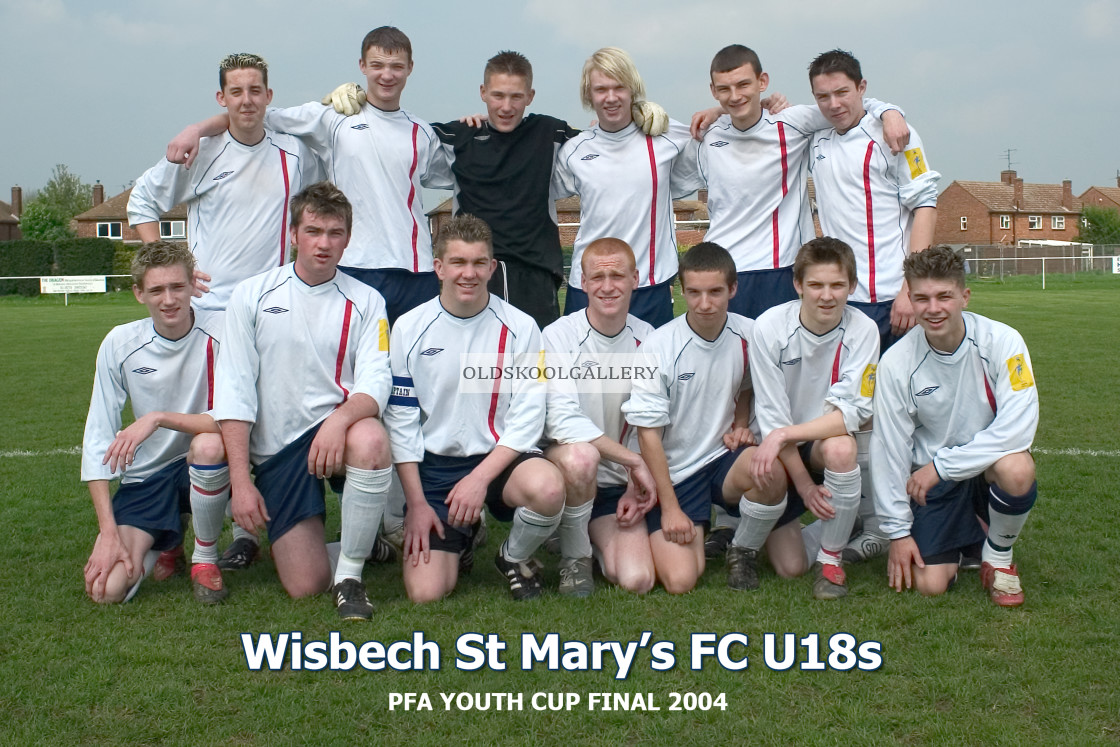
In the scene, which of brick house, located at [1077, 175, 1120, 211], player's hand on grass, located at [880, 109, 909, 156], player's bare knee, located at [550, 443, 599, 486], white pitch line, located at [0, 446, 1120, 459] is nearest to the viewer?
player's bare knee, located at [550, 443, 599, 486]

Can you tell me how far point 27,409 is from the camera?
30.2ft

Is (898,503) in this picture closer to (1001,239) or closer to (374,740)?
(374,740)

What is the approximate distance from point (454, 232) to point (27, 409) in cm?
697

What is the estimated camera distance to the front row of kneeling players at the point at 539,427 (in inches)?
151

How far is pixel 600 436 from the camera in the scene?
408 cm

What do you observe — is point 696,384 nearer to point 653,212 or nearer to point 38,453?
point 653,212

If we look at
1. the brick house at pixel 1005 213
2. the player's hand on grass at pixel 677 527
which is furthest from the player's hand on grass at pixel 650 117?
the brick house at pixel 1005 213

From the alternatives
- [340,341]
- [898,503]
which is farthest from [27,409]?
[898,503]

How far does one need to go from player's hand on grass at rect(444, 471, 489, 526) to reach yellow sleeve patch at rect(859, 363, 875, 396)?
5.27ft

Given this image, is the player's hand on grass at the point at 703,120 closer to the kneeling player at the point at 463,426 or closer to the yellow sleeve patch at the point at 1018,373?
the kneeling player at the point at 463,426

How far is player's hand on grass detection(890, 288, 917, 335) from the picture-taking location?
4.46 meters

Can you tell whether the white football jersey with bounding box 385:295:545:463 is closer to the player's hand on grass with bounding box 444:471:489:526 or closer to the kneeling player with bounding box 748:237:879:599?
the player's hand on grass with bounding box 444:471:489:526

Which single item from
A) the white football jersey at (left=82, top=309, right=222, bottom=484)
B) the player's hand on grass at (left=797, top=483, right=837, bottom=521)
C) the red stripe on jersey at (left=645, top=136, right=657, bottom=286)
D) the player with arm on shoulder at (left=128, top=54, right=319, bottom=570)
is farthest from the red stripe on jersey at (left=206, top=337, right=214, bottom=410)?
the player's hand on grass at (left=797, top=483, right=837, bottom=521)

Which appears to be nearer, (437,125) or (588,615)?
(588,615)
